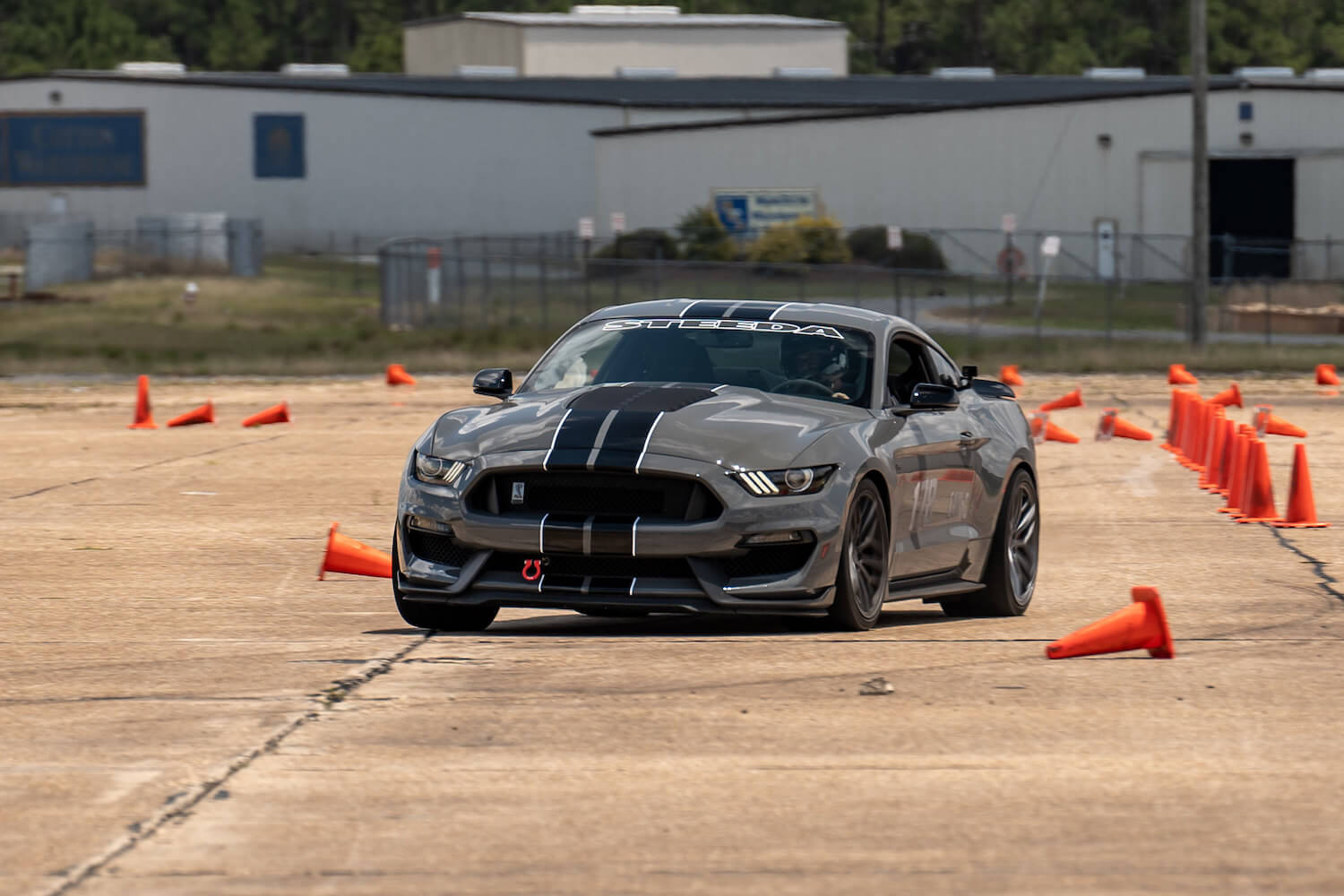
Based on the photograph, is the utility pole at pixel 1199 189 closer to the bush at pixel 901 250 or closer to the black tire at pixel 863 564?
the bush at pixel 901 250

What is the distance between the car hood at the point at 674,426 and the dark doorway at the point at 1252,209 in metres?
55.2

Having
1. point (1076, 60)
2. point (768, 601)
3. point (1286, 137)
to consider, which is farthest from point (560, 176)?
point (768, 601)

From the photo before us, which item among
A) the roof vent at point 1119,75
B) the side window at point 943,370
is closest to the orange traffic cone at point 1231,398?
the side window at point 943,370

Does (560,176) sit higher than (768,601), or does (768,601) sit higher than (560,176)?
(560,176)

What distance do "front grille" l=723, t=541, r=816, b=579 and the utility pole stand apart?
97.6 ft

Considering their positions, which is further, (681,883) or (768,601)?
(768,601)

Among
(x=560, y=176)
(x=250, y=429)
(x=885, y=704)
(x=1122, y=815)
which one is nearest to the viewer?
(x=1122, y=815)

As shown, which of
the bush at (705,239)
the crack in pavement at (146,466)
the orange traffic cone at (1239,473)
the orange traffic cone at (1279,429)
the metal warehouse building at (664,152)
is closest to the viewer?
the orange traffic cone at (1239,473)

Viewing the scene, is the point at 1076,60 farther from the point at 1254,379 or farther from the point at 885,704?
the point at 885,704

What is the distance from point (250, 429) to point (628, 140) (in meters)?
Answer: 43.1

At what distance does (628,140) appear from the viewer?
65.8 m

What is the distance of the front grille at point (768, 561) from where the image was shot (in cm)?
890

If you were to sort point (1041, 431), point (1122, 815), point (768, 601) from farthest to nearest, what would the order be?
point (1041, 431), point (768, 601), point (1122, 815)

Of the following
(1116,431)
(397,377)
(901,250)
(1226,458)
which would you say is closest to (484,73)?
(901,250)
